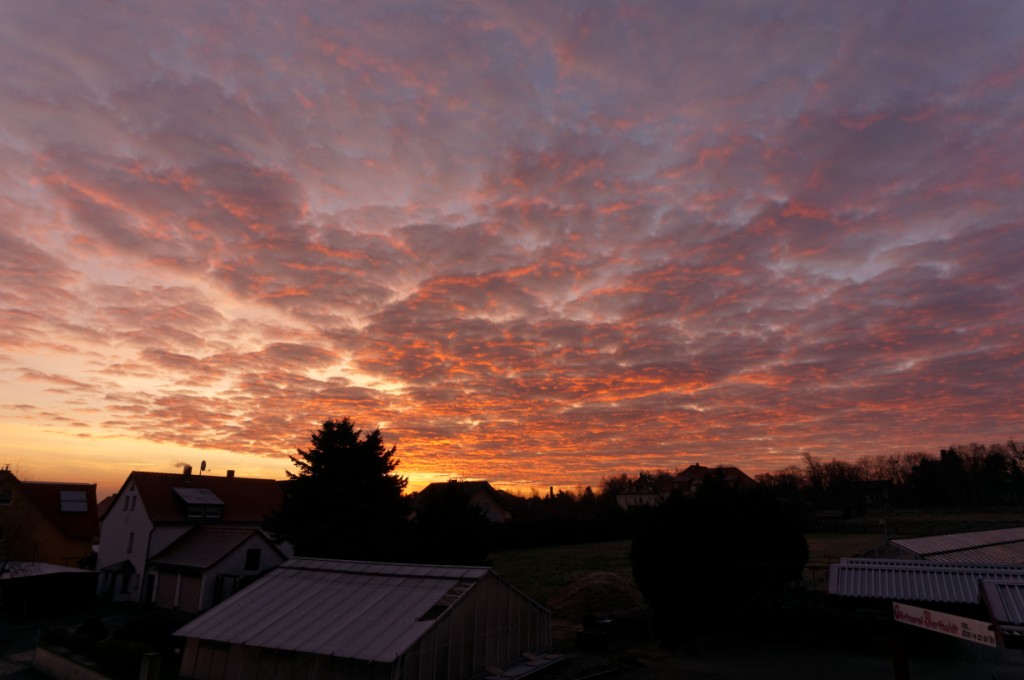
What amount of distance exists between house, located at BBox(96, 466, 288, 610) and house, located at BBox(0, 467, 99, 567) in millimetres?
3901

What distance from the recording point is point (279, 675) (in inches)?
776

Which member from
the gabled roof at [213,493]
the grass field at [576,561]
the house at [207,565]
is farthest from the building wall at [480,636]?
the gabled roof at [213,493]

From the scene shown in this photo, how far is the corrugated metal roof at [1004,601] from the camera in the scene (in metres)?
11.3

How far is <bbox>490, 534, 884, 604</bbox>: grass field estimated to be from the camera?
46500 mm

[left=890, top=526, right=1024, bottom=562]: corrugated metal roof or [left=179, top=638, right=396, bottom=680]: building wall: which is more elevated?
[left=890, top=526, right=1024, bottom=562]: corrugated metal roof

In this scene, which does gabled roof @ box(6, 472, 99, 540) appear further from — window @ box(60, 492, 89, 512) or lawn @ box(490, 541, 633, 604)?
lawn @ box(490, 541, 633, 604)

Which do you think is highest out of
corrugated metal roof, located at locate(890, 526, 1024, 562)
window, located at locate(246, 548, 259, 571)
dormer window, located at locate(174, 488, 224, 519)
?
dormer window, located at locate(174, 488, 224, 519)

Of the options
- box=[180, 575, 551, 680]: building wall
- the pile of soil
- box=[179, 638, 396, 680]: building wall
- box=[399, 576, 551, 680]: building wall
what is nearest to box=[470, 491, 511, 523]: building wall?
the pile of soil

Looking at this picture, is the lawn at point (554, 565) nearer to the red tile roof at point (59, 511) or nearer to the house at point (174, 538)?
the house at point (174, 538)

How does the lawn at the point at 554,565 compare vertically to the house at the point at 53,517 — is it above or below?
below

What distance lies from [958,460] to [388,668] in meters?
139

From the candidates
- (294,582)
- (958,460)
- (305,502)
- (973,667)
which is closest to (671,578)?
(973,667)

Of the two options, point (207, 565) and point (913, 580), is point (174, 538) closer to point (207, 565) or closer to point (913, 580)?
point (207, 565)

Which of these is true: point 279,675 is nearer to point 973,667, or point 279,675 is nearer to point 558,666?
point 558,666
